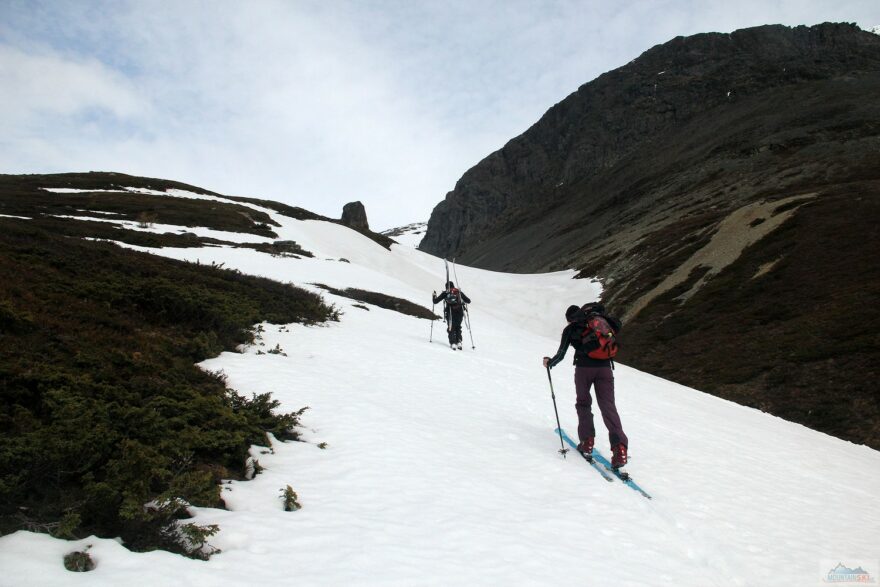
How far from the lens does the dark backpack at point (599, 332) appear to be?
880cm

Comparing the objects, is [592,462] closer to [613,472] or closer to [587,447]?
[587,447]

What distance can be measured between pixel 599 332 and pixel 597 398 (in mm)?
1264

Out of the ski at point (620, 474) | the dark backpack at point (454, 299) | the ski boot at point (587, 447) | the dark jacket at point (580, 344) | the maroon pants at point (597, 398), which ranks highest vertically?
the dark backpack at point (454, 299)

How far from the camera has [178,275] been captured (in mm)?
15219

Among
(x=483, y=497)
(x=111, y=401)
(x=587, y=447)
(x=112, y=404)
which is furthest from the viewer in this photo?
(x=587, y=447)

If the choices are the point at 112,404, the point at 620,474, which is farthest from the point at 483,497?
the point at 112,404

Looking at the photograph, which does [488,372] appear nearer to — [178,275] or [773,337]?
[178,275]

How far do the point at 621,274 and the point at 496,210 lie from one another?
145 meters

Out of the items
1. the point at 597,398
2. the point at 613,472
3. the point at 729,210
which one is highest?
the point at 729,210

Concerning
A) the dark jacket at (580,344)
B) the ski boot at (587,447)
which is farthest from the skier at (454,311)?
the ski boot at (587,447)

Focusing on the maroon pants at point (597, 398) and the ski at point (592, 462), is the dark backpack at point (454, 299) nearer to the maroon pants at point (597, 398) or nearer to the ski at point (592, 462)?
the ski at point (592, 462)

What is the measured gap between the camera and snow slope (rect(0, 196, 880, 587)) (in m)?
4.34

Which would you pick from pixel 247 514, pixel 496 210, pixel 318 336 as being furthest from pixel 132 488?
pixel 496 210

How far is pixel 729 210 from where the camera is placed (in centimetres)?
5053
